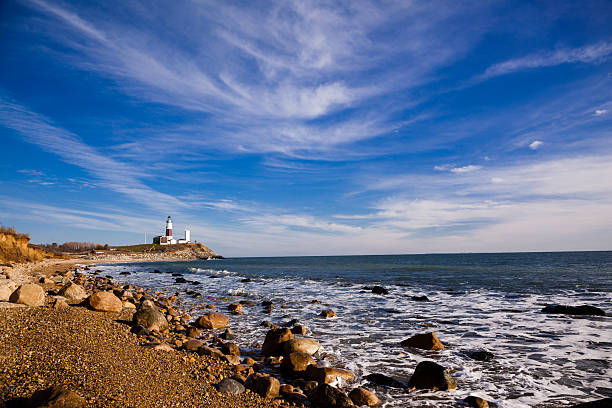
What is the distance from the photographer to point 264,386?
5.39 metres

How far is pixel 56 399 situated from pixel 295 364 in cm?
425

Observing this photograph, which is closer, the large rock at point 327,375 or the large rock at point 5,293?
the large rock at point 327,375

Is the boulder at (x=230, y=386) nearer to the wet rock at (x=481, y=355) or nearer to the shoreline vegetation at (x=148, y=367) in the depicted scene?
the shoreline vegetation at (x=148, y=367)

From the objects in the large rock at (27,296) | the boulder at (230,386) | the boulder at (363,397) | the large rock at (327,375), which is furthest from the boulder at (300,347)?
the large rock at (27,296)

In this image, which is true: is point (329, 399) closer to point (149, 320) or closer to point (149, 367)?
point (149, 367)

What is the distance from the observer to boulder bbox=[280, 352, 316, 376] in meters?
6.55

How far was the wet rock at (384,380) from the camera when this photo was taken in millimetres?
5996

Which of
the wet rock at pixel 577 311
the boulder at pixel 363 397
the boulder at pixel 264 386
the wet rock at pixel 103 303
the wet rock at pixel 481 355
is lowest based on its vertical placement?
the wet rock at pixel 577 311

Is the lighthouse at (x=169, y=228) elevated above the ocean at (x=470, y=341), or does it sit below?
above

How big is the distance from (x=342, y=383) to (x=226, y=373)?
7.54 feet

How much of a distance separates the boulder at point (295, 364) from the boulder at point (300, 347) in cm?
78

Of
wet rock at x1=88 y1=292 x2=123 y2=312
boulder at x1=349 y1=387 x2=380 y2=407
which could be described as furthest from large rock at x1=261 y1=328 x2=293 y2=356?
wet rock at x1=88 y1=292 x2=123 y2=312

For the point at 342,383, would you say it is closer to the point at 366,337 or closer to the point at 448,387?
the point at 448,387

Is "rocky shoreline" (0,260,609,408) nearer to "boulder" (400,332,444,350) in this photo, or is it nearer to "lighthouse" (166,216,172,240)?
"boulder" (400,332,444,350)
